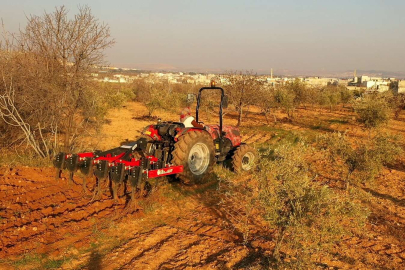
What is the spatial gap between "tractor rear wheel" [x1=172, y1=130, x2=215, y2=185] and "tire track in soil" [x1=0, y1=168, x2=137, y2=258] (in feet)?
4.88

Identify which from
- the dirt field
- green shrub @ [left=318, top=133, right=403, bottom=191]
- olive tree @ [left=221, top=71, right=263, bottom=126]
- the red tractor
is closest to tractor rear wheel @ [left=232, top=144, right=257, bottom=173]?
the red tractor

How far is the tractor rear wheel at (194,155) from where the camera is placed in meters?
6.42

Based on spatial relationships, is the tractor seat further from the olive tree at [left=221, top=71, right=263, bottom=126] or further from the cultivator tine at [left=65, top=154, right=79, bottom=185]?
the olive tree at [left=221, top=71, right=263, bottom=126]

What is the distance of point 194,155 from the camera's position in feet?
23.6

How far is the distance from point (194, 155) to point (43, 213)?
3.33 metres

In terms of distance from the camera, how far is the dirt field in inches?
159

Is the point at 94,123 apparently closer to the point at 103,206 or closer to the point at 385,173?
→ the point at 103,206

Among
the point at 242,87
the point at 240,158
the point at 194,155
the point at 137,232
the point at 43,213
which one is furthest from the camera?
the point at 242,87

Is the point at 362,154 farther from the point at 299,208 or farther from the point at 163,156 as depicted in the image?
the point at 163,156

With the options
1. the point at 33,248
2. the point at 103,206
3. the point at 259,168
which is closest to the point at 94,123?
the point at 103,206

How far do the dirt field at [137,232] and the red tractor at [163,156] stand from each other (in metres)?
0.46

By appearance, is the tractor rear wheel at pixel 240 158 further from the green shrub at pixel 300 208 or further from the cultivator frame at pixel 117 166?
the green shrub at pixel 300 208

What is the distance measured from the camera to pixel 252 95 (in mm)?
17438

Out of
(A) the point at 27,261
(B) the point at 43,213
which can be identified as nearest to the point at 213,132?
(B) the point at 43,213
